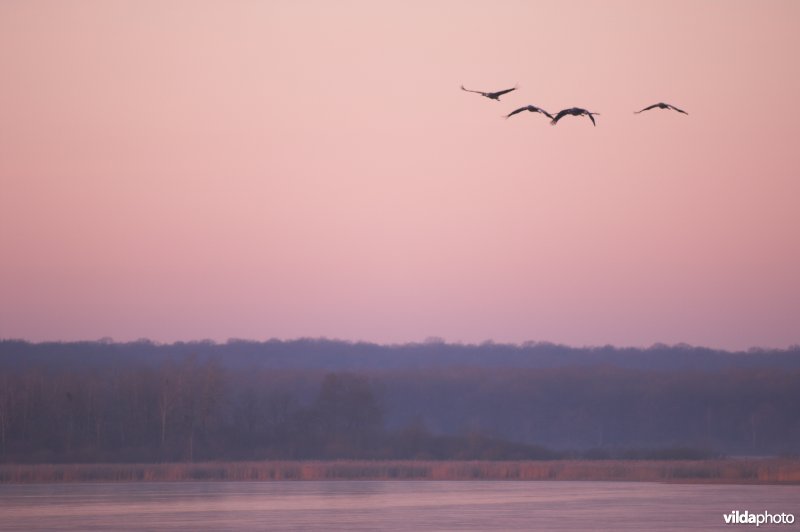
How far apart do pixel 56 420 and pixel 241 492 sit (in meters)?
45.1

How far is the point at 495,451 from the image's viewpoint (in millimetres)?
97688

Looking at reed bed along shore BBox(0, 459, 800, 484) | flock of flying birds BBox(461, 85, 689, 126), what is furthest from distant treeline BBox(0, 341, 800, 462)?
flock of flying birds BBox(461, 85, 689, 126)

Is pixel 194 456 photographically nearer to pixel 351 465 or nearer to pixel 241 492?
pixel 351 465

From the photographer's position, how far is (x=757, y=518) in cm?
4419

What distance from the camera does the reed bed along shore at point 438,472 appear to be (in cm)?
7312

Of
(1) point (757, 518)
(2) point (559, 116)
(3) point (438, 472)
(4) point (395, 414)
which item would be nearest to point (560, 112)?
(2) point (559, 116)

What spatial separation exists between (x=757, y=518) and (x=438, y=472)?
36.2m

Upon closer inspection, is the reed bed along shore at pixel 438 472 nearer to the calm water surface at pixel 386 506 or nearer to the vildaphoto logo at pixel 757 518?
the calm water surface at pixel 386 506

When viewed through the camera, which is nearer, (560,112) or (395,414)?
(560,112)

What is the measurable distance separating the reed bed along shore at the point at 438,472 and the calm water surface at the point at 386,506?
407cm

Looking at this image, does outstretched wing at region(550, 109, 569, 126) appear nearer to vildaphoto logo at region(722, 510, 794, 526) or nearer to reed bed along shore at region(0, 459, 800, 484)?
vildaphoto logo at region(722, 510, 794, 526)

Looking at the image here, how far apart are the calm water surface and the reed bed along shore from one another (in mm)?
4073

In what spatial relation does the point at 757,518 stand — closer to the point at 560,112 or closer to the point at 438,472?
the point at 560,112

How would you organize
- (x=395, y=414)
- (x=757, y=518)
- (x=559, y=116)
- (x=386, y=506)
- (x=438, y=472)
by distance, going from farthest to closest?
(x=395, y=414) < (x=438, y=472) < (x=386, y=506) < (x=757, y=518) < (x=559, y=116)
